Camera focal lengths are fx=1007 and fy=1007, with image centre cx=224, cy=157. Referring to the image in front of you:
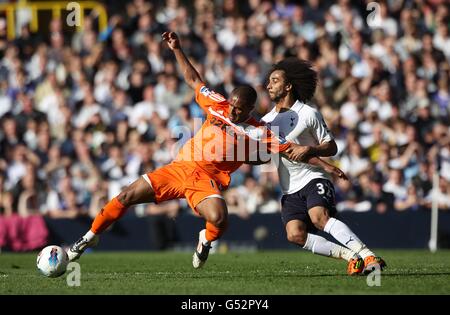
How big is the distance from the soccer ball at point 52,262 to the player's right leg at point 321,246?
7.98 ft

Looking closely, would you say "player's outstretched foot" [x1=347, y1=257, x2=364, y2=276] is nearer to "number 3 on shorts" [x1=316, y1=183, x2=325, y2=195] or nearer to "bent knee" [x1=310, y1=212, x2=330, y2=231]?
"bent knee" [x1=310, y1=212, x2=330, y2=231]

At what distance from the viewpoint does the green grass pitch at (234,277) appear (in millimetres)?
9109

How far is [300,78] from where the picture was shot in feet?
37.3

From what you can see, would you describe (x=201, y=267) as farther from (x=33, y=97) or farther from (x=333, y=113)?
(x=33, y=97)

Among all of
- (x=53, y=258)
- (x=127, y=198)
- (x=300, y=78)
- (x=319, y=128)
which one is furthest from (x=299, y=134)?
(x=53, y=258)

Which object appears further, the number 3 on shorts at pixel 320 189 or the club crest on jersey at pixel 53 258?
the number 3 on shorts at pixel 320 189

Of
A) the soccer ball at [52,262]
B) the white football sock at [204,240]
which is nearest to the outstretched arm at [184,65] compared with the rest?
the white football sock at [204,240]

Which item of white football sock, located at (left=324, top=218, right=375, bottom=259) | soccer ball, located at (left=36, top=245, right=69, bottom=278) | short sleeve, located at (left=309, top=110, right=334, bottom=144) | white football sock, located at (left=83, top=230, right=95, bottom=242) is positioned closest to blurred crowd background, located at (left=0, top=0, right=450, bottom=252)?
short sleeve, located at (left=309, top=110, right=334, bottom=144)

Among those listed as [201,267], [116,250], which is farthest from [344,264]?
[116,250]

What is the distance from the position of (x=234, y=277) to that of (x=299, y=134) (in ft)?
5.64

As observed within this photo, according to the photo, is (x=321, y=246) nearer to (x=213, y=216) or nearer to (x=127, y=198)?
(x=213, y=216)

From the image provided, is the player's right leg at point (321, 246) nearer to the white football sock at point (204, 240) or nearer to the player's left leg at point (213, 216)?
the player's left leg at point (213, 216)

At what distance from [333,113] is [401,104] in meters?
1.45
